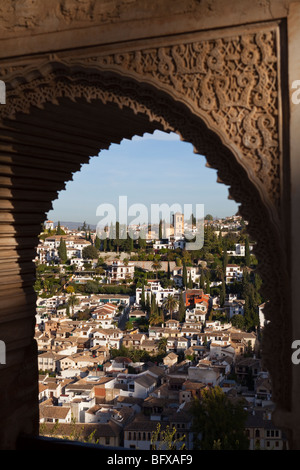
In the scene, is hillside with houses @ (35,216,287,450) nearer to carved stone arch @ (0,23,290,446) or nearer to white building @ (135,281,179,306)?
white building @ (135,281,179,306)

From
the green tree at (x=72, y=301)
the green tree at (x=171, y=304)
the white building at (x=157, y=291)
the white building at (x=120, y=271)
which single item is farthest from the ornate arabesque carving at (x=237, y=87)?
the white building at (x=120, y=271)

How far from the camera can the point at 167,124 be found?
1.72m

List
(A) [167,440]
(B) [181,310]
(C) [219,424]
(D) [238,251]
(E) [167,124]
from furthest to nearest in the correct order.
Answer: (D) [238,251]
(B) [181,310]
(C) [219,424]
(A) [167,440]
(E) [167,124]

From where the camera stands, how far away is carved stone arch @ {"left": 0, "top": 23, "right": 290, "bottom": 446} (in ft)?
5.09

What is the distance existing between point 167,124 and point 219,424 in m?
11.6

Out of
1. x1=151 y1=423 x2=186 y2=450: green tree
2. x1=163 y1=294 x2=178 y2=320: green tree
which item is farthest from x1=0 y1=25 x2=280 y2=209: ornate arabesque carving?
x1=163 y1=294 x2=178 y2=320: green tree

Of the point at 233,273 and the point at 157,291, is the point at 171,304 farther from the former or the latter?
the point at 233,273

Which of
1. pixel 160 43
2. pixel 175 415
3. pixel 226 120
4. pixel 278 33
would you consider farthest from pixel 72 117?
pixel 175 415

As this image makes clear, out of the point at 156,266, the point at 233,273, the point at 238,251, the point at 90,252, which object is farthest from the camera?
the point at 90,252

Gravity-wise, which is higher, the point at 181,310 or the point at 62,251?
the point at 62,251

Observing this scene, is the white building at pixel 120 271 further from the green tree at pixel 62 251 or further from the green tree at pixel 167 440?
the green tree at pixel 167 440

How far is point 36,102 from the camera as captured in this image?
1.87 meters

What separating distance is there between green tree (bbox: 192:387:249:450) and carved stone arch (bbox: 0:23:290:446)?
9881 millimetres

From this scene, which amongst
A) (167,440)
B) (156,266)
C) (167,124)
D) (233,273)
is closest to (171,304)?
(233,273)
